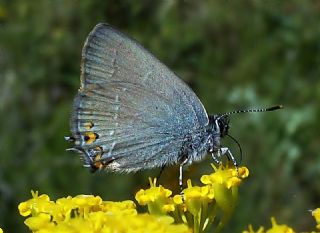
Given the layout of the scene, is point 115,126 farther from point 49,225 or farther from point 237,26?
point 237,26

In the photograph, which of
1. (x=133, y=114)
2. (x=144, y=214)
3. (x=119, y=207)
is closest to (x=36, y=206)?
(x=119, y=207)

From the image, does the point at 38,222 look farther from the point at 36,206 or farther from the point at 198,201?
the point at 198,201

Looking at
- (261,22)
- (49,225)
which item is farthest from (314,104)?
(49,225)

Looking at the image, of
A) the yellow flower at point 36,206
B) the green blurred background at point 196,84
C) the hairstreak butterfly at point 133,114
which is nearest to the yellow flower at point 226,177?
the hairstreak butterfly at point 133,114

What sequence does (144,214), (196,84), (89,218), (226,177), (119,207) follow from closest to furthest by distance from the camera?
(144,214) < (89,218) < (119,207) < (226,177) < (196,84)

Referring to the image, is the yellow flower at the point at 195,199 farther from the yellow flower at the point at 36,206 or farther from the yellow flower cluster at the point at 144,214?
the yellow flower at the point at 36,206

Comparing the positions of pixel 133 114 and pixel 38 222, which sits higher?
pixel 133 114
